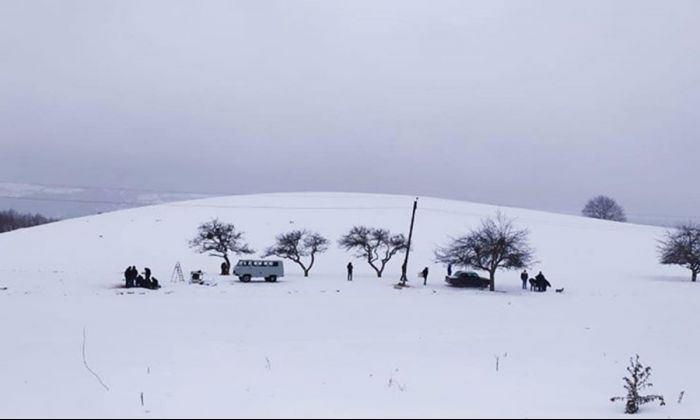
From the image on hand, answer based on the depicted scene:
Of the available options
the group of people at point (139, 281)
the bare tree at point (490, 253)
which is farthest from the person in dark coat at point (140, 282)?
the bare tree at point (490, 253)

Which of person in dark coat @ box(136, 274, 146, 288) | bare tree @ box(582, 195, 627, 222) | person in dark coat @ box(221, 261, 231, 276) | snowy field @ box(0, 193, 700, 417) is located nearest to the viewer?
snowy field @ box(0, 193, 700, 417)

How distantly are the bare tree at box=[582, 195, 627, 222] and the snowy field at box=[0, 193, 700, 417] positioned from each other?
7102 cm

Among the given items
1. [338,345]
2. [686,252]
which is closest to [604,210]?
[686,252]

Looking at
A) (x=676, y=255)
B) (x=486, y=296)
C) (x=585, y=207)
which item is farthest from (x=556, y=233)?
(x=585, y=207)

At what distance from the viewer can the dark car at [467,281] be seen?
3631 cm

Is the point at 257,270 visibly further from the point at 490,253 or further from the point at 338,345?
the point at 338,345

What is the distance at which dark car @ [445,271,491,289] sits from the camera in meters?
36.3

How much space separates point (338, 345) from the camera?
55.8ft

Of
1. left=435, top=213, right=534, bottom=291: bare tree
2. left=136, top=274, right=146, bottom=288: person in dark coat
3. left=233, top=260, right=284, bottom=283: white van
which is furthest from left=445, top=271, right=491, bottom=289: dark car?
left=136, top=274, right=146, bottom=288: person in dark coat

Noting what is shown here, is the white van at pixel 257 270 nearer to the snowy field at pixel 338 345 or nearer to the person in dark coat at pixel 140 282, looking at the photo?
the snowy field at pixel 338 345

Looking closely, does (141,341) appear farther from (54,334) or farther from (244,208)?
(244,208)

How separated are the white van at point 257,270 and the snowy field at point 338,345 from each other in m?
1.03

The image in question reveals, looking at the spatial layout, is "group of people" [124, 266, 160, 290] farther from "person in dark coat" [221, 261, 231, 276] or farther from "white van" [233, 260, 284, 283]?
"person in dark coat" [221, 261, 231, 276]

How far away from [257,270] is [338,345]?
20273 mm
